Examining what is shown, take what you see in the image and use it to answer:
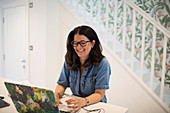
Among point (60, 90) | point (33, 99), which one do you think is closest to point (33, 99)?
point (33, 99)

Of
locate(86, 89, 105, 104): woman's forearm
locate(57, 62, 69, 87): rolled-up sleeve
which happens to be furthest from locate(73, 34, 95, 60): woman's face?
locate(86, 89, 105, 104): woman's forearm

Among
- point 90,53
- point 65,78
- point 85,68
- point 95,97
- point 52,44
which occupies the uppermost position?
point 52,44

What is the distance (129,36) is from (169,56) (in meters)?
0.91

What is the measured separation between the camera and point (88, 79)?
129cm

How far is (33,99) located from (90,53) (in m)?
0.71

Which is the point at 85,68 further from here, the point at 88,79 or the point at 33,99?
the point at 33,99

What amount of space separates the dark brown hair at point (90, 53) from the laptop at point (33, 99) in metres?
0.57

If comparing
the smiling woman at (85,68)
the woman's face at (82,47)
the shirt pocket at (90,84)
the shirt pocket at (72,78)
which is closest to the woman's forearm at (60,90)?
the smiling woman at (85,68)

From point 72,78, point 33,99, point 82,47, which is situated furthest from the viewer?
point 72,78

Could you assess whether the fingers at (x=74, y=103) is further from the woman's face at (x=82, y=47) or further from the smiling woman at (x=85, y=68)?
the woman's face at (x=82, y=47)

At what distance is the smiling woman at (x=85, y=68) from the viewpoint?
1238 mm

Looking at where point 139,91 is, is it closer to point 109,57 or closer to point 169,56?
point 109,57

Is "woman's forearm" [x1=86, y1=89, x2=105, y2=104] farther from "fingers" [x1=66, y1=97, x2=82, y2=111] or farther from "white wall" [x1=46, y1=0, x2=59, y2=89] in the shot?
"white wall" [x1=46, y1=0, x2=59, y2=89]

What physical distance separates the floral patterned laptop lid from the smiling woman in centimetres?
32
